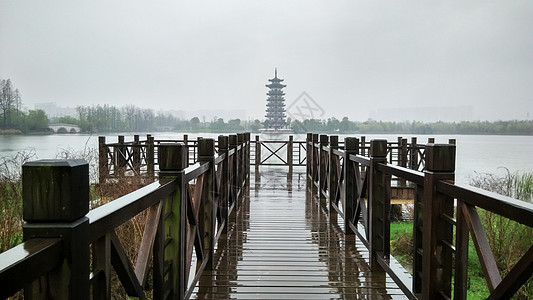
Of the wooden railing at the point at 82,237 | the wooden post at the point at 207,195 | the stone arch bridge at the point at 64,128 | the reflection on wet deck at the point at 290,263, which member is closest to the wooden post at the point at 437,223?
the reflection on wet deck at the point at 290,263

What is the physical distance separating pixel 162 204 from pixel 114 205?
20.6 inches

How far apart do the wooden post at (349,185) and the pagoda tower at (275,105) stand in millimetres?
42042

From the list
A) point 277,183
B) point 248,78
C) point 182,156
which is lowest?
point 277,183

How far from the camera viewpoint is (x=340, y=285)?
289 cm

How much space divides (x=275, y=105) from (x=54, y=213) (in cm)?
4605

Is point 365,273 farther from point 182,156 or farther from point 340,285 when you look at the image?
point 182,156

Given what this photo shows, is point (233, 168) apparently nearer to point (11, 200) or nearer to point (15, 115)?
point (11, 200)

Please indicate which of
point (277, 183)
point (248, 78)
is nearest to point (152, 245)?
point (277, 183)

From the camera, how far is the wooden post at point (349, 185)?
13.2ft

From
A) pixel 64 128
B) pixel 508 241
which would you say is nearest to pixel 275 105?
pixel 64 128

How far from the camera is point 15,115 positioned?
20.8m

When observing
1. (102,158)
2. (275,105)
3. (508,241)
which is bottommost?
(508,241)

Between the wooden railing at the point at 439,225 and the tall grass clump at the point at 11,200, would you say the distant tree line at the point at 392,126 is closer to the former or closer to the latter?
the tall grass clump at the point at 11,200

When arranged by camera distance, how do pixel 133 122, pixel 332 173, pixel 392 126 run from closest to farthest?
pixel 332 173, pixel 133 122, pixel 392 126
